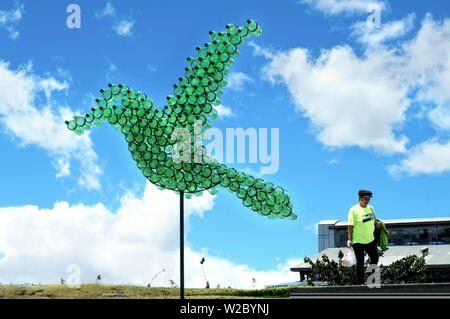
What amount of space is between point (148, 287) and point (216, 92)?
6619 mm

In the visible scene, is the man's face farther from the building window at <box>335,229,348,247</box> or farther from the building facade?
the building window at <box>335,229,348,247</box>

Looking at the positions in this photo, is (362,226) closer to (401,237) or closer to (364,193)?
(364,193)

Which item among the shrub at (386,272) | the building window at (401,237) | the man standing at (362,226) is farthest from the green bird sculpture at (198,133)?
the building window at (401,237)

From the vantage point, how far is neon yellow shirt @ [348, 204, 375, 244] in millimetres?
9477

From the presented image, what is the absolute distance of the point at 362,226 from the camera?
9508mm

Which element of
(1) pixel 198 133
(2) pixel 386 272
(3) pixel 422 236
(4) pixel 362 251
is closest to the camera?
(4) pixel 362 251

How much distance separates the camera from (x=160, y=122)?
36.8 ft

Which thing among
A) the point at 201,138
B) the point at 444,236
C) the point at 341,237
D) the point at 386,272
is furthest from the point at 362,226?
the point at 341,237

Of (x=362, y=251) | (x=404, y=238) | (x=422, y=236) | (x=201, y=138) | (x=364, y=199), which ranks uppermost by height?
(x=201, y=138)

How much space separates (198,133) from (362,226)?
3.58 meters

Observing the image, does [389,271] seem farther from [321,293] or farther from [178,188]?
[178,188]

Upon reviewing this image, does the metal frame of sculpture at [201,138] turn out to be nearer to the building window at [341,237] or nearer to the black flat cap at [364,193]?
the black flat cap at [364,193]

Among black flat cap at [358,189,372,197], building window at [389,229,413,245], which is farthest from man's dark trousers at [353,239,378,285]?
building window at [389,229,413,245]

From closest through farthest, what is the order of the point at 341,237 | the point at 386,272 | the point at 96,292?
the point at 96,292 → the point at 386,272 → the point at 341,237
